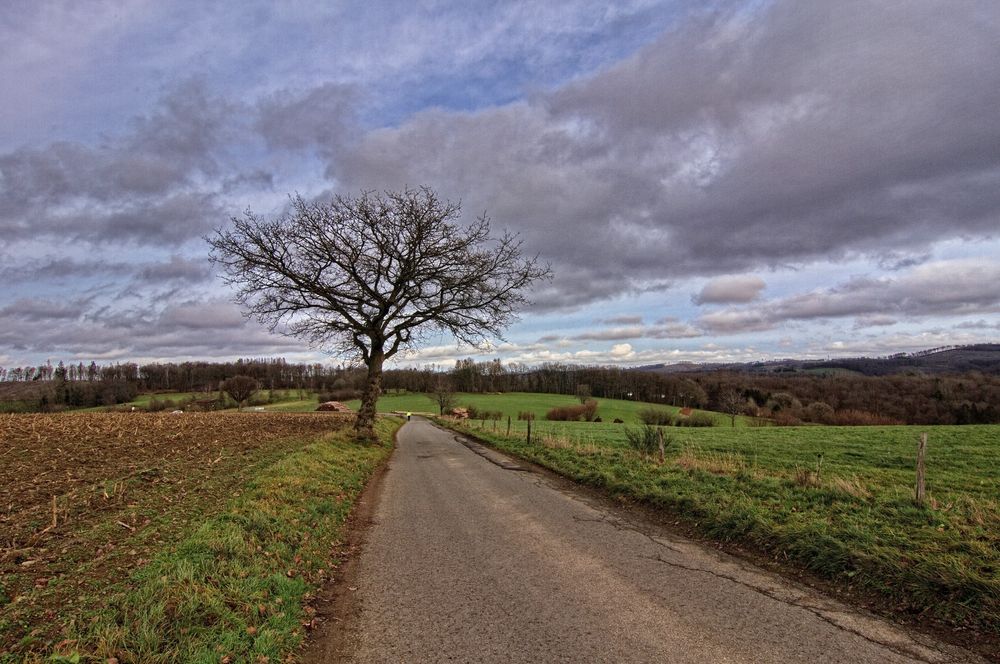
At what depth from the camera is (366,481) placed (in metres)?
14.6

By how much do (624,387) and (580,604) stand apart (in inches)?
4781

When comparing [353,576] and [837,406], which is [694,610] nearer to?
[353,576]

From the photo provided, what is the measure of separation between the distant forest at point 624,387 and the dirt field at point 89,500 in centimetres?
1021

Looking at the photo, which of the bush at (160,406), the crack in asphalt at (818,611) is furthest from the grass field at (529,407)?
the crack in asphalt at (818,611)

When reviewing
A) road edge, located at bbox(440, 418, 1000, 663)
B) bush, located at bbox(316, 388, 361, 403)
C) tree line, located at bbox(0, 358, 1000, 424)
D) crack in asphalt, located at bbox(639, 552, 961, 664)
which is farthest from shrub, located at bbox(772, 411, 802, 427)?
bush, located at bbox(316, 388, 361, 403)

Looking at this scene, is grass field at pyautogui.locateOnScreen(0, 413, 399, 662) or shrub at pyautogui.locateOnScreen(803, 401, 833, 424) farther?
shrub at pyautogui.locateOnScreen(803, 401, 833, 424)


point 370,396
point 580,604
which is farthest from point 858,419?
point 580,604

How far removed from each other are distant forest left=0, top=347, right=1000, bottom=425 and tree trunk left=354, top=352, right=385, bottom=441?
3741mm

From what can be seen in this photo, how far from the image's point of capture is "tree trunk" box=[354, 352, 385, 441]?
22.6 meters

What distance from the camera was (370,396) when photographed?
2283cm

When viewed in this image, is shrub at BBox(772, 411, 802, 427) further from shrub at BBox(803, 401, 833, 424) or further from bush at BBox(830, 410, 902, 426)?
bush at BBox(830, 410, 902, 426)

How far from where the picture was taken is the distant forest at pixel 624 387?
64.9 metres

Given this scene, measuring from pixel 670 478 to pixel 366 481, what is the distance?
8622 mm

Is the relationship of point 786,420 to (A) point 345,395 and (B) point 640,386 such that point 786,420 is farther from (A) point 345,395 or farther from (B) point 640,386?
(A) point 345,395
